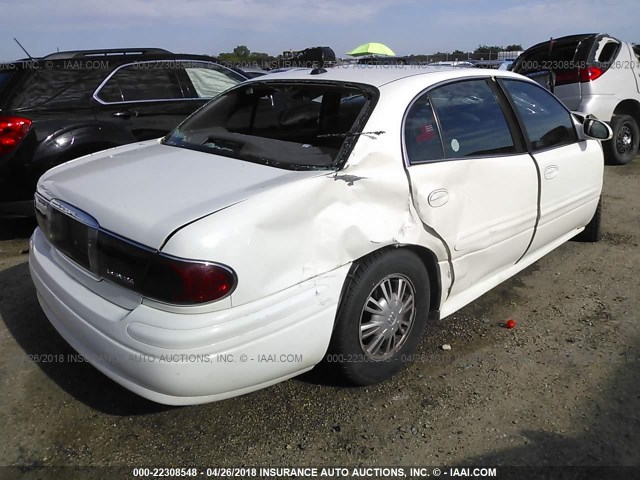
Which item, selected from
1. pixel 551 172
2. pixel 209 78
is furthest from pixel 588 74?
pixel 209 78

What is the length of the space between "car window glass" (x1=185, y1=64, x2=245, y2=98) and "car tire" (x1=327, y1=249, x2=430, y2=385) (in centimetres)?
376

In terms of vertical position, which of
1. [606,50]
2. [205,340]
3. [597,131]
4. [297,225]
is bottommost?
[205,340]

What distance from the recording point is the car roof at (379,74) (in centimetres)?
285

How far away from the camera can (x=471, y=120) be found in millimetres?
3002

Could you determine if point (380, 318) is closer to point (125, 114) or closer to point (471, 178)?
point (471, 178)

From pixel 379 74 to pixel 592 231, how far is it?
261cm

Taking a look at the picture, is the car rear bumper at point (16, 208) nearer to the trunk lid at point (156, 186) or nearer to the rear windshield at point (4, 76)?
the rear windshield at point (4, 76)

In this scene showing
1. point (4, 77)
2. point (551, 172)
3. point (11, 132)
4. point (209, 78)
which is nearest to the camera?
point (551, 172)

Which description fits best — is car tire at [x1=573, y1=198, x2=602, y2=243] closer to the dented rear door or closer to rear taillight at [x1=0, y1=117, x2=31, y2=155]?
the dented rear door

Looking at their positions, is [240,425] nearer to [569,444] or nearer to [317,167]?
[317,167]

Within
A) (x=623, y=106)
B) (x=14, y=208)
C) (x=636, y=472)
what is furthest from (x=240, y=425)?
(x=623, y=106)

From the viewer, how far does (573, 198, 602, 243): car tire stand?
4.34 metres

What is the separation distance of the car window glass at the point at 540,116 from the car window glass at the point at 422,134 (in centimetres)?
81

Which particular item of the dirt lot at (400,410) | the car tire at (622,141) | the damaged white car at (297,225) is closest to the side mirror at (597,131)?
the damaged white car at (297,225)
